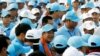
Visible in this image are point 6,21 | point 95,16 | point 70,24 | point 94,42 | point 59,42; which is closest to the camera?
point 94,42

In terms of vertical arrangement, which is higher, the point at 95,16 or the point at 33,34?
the point at 33,34

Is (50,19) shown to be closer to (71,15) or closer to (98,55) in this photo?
(71,15)

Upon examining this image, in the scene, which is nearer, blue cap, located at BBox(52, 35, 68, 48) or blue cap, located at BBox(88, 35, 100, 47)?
blue cap, located at BBox(88, 35, 100, 47)

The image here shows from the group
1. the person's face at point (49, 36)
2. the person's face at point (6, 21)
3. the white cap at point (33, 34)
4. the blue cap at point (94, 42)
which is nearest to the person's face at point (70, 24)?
the person's face at point (49, 36)

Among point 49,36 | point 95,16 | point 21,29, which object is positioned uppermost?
point 21,29

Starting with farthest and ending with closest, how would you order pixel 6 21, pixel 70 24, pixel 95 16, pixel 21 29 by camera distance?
pixel 95 16
pixel 6 21
pixel 70 24
pixel 21 29

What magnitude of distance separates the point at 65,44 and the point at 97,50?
1.61 feet

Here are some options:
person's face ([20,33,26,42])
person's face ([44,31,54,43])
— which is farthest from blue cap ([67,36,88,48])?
person's face ([20,33,26,42])

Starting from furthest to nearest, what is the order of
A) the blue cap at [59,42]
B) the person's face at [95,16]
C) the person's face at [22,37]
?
the person's face at [95,16]
the person's face at [22,37]
the blue cap at [59,42]

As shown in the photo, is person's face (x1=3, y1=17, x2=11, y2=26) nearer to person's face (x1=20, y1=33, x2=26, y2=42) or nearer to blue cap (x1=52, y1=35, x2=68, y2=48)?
person's face (x1=20, y1=33, x2=26, y2=42)

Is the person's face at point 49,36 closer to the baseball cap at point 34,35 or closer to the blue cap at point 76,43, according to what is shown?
the baseball cap at point 34,35

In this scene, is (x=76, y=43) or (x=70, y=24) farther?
(x=70, y=24)

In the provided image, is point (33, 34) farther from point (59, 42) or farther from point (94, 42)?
point (94, 42)

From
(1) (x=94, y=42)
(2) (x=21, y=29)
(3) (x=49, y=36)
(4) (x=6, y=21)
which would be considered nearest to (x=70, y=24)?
(3) (x=49, y=36)
